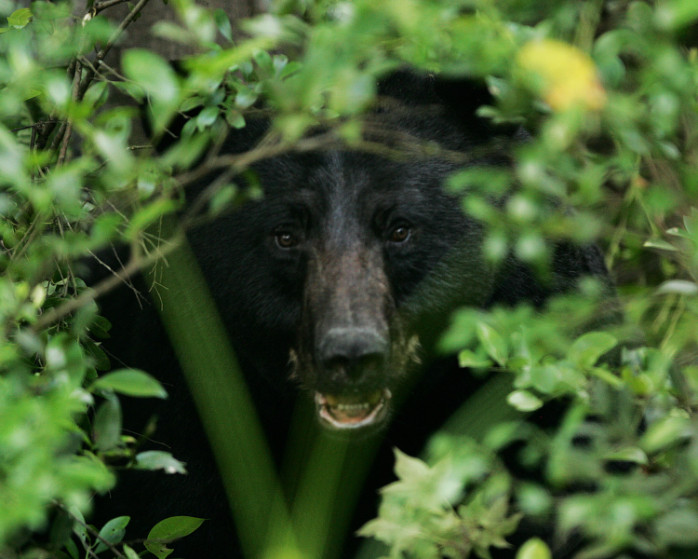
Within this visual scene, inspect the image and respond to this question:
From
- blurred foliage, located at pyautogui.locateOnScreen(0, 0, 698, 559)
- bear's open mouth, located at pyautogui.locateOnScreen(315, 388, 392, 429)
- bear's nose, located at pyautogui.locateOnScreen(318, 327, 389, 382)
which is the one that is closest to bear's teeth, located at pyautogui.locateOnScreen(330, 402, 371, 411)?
bear's open mouth, located at pyautogui.locateOnScreen(315, 388, 392, 429)

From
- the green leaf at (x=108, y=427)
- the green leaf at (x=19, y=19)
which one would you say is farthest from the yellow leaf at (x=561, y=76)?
the green leaf at (x=19, y=19)

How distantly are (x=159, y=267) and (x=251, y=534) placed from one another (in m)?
0.96

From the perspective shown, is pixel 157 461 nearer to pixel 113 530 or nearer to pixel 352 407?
pixel 113 530

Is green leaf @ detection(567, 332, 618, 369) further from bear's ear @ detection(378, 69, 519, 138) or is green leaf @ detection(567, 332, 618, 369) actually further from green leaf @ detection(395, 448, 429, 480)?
bear's ear @ detection(378, 69, 519, 138)

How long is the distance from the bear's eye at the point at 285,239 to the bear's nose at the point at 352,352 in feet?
1.89


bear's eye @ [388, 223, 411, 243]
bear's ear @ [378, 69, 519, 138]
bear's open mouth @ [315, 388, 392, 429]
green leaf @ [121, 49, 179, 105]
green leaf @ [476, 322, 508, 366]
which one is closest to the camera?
green leaf @ [121, 49, 179, 105]

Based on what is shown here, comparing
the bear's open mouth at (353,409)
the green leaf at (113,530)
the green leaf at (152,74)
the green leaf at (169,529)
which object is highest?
the green leaf at (152,74)

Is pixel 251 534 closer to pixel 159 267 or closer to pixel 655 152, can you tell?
pixel 159 267

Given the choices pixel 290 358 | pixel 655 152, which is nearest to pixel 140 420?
pixel 290 358

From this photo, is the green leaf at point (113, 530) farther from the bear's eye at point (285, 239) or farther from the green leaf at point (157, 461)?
the bear's eye at point (285, 239)

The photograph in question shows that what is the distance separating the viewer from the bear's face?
312cm

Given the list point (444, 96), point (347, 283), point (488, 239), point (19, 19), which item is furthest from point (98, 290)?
point (444, 96)

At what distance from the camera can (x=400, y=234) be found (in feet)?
11.0

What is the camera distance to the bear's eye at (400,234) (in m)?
3.34
